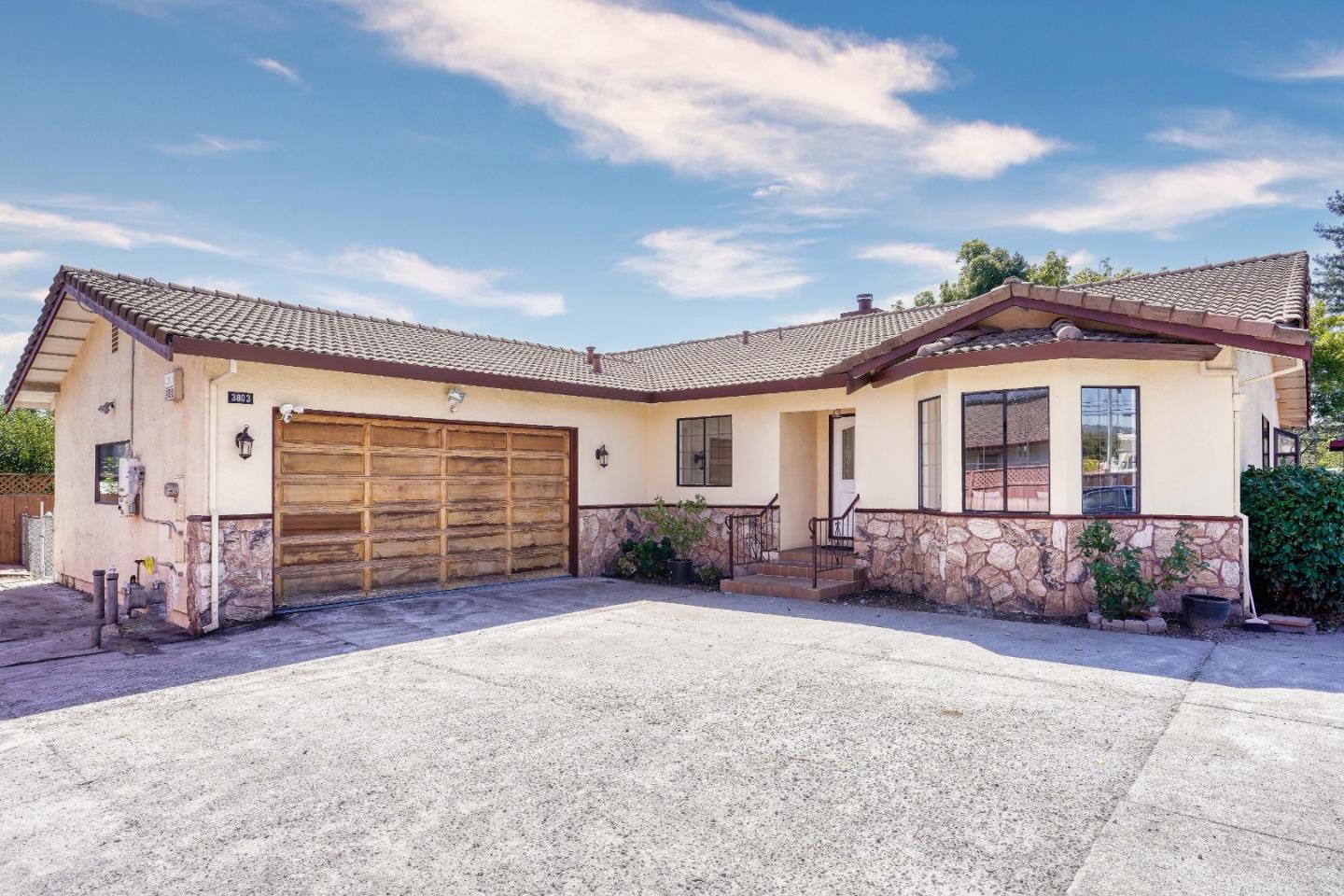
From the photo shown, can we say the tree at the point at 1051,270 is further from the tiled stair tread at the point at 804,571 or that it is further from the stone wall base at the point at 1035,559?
the stone wall base at the point at 1035,559

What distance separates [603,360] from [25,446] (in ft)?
48.0

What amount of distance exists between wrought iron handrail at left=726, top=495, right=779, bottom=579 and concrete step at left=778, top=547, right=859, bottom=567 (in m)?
0.30

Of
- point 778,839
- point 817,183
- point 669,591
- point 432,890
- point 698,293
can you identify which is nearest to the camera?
point 432,890

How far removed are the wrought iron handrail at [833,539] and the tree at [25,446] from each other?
18.3 metres

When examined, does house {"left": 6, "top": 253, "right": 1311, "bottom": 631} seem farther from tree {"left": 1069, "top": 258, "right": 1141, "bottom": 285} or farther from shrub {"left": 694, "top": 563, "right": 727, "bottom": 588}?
tree {"left": 1069, "top": 258, "right": 1141, "bottom": 285}

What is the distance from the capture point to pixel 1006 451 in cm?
898

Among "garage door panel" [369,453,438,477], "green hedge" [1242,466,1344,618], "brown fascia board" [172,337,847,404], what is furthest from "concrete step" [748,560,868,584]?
"garage door panel" [369,453,438,477]

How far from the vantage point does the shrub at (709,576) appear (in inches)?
462

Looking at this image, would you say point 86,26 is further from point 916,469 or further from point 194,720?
point 916,469

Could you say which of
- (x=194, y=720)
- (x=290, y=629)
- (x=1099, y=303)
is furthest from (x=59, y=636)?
(x=1099, y=303)

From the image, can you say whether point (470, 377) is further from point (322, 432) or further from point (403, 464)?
point (322, 432)

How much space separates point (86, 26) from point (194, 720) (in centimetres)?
817

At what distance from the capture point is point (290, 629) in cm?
824

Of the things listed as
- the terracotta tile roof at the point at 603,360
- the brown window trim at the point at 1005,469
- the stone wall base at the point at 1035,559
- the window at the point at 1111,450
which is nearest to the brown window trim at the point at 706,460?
the terracotta tile roof at the point at 603,360
